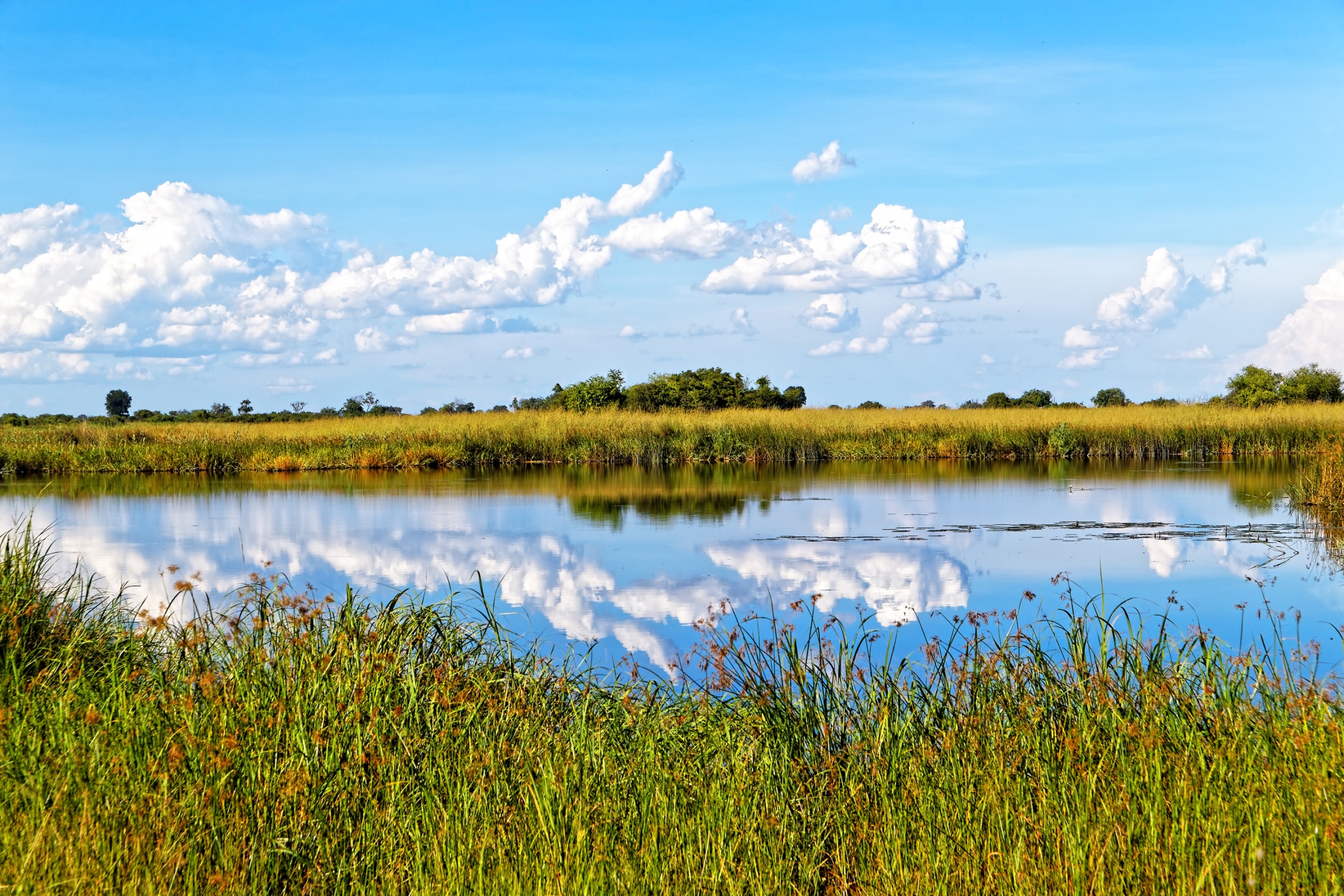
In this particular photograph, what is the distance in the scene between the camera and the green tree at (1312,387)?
4578 cm

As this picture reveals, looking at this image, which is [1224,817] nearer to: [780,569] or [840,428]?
[780,569]

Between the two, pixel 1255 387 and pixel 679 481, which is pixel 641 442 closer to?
pixel 679 481

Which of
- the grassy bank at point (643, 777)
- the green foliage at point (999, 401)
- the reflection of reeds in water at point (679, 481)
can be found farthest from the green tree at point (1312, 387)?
the grassy bank at point (643, 777)

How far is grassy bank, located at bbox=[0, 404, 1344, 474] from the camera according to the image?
26.7 meters

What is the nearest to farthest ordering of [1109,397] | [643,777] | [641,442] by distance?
[643,777]
[641,442]
[1109,397]

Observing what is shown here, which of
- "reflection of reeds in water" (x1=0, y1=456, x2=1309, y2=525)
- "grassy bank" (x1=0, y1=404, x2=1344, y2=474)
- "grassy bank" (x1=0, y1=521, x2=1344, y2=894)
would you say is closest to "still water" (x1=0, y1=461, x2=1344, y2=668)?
"reflection of reeds in water" (x1=0, y1=456, x2=1309, y2=525)

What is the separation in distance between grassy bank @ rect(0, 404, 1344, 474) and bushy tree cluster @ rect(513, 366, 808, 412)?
10.7m

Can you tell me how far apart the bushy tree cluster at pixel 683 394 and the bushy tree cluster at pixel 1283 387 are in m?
19.8

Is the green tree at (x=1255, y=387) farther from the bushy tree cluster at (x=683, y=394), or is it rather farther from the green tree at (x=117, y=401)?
the green tree at (x=117, y=401)

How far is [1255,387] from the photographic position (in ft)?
155

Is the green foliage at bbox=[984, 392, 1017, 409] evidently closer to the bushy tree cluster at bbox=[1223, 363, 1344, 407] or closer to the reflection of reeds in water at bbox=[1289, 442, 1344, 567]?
the bushy tree cluster at bbox=[1223, 363, 1344, 407]

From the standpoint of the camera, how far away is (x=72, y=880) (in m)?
2.59

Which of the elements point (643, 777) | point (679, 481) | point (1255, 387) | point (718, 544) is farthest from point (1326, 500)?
point (1255, 387)

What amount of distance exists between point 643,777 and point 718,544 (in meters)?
8.40
